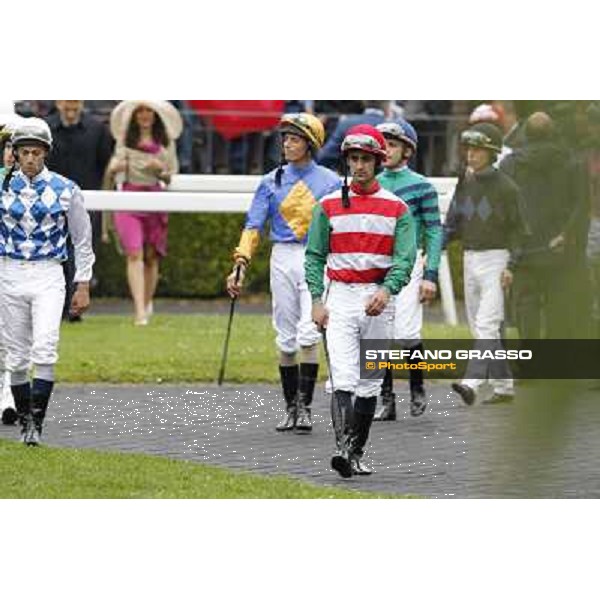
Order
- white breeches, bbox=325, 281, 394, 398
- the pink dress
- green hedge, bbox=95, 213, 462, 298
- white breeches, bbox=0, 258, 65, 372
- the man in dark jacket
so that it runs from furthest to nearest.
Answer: green hedge, bbox=95, 213, 462, 298 < the pink dress < white breeches, bbox=0, 258, 65, 372 < white breeches, bbox=325, 281, 394, 398 < the man in dark jacket

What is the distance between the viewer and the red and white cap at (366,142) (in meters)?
7.00

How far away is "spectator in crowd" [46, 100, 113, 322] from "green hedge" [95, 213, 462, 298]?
317 cm

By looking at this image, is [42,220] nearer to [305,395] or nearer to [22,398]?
[22,398]

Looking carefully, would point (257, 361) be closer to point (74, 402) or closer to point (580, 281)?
point (74, 402)

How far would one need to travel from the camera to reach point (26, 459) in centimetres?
751

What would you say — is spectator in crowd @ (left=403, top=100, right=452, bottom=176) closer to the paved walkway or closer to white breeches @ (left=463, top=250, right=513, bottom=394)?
the paved walkway

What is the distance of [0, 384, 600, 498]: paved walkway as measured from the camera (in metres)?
6.98

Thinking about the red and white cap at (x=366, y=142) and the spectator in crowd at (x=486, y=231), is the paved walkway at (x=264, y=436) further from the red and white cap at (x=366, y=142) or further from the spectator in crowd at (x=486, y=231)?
the red and white cap at (x=366, y=142)

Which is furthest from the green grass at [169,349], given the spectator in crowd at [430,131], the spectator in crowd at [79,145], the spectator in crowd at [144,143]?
the spectator in crowd at [430,131]

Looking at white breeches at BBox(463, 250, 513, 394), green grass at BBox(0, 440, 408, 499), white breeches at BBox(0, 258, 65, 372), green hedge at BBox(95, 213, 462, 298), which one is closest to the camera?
green grass at BBox(0, 440, 408, 499)

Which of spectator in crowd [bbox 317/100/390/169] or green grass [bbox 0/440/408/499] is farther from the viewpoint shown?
spectator in crowd [bbox 317/100/390/169]

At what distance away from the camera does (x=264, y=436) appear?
29.0ft

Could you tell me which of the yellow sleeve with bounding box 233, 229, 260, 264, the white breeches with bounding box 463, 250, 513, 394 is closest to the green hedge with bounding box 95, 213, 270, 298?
the white breeches with bounding box 463, 250, 513, 394
